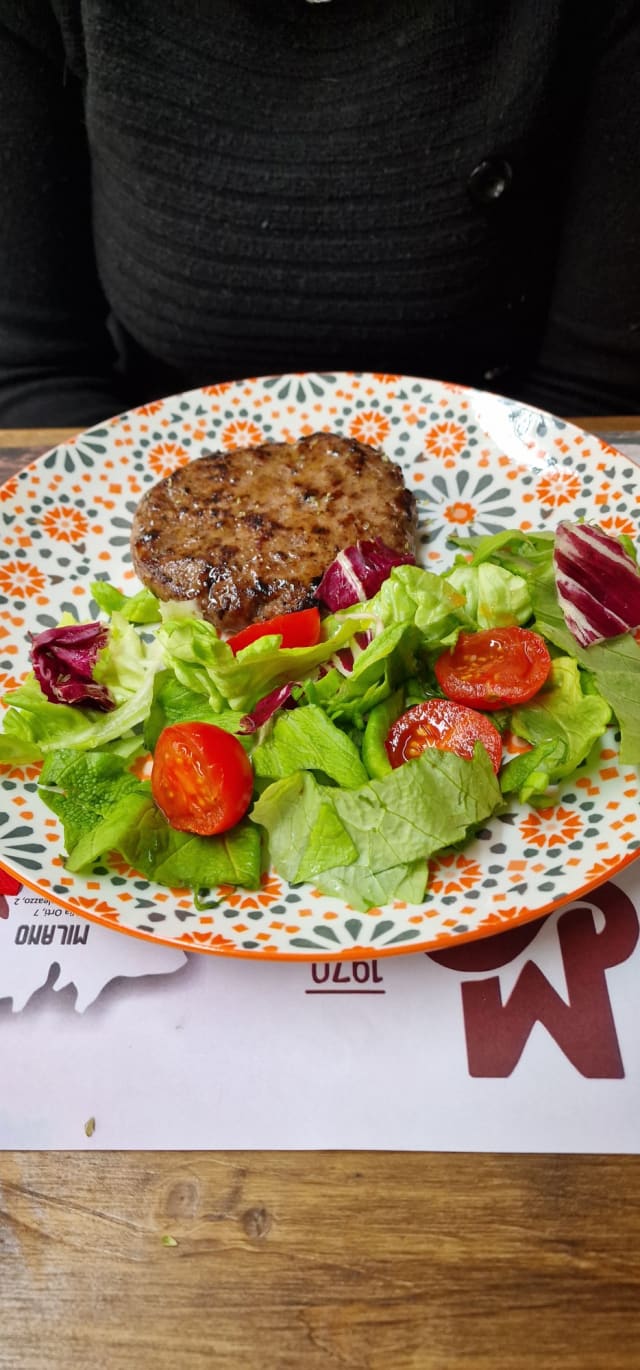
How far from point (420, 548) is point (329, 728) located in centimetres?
59

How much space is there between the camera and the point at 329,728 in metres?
1.30

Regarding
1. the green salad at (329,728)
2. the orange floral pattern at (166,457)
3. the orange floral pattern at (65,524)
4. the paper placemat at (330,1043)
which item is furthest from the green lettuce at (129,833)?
the orange floral pattern at (166,457)

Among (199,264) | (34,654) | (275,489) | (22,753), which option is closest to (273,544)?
(275,489)

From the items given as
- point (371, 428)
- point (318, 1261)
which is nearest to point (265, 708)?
point (318, 1261)

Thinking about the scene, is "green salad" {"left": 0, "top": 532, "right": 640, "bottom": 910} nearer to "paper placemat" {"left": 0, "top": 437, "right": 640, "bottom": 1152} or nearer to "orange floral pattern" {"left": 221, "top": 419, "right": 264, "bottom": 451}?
"paper placemat" {"left": 0, "top": 437, "right": 640, "bottom": 1152}

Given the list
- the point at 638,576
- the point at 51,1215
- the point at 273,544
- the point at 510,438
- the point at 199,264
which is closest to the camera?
the point at 51,1215

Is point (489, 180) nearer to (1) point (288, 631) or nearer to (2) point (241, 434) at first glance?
(2) point (241, 434)

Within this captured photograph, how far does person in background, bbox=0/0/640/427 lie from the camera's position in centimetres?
187

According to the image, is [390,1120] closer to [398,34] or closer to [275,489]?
[275,489]

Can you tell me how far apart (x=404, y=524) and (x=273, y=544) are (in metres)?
0.24

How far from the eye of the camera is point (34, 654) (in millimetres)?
1460

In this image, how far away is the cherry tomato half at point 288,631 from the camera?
58.7 inches

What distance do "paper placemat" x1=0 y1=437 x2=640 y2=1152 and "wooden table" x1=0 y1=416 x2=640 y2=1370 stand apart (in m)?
0.03

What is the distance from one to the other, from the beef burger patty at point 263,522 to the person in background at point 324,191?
1.61 ft
